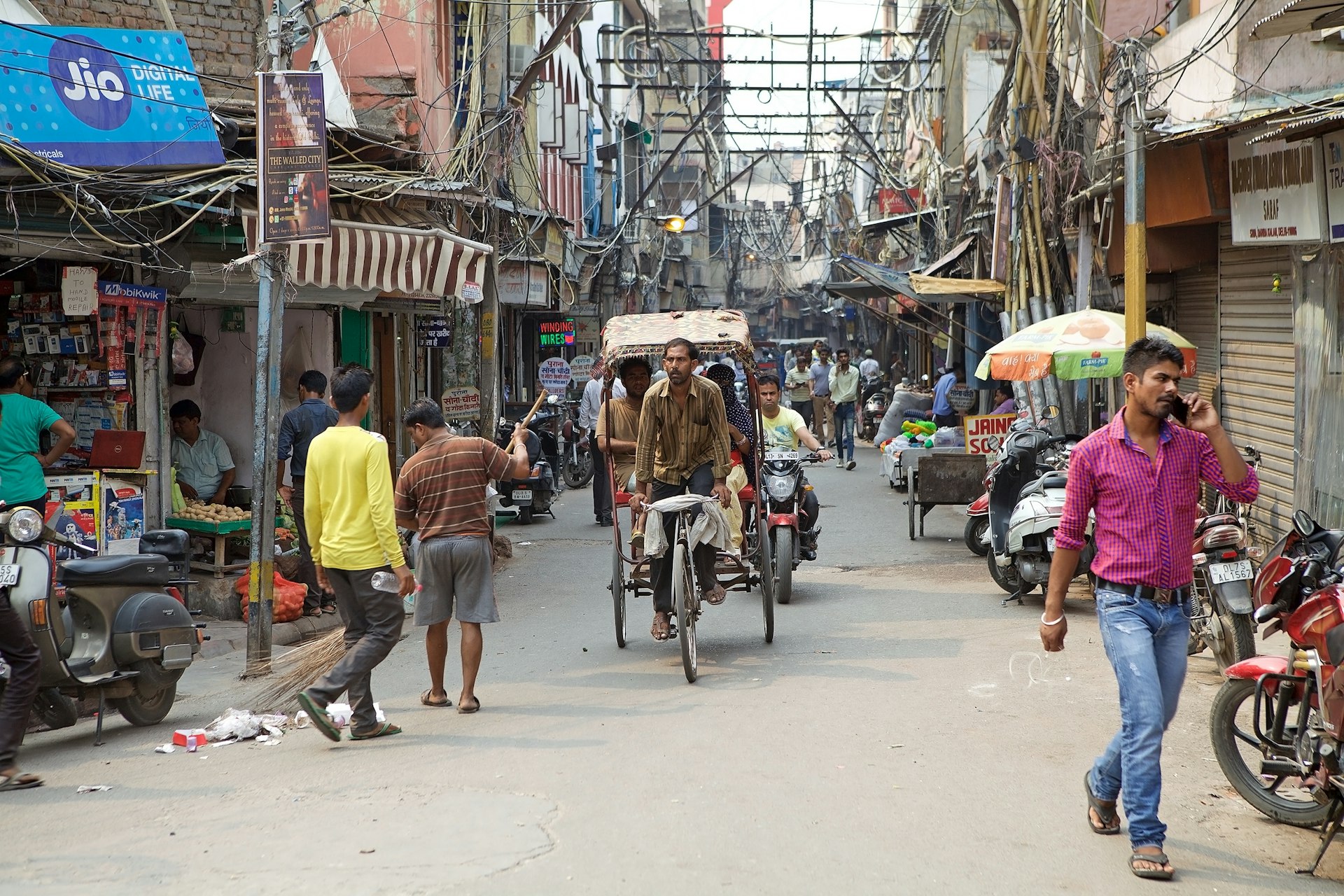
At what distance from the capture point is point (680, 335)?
880cm

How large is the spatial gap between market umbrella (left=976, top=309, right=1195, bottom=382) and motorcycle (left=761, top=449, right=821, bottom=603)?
236 centimetres

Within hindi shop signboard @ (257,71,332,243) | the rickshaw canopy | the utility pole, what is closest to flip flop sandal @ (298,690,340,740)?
hindi shop signboard @ (257,71,332,243)

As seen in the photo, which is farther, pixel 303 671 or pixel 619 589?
pixel 619 589

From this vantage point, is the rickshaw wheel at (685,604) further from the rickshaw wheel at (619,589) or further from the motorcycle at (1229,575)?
the motorcycle at (1229,575)

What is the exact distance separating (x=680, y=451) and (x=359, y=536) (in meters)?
2.36

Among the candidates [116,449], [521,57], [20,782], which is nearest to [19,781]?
[20,782]

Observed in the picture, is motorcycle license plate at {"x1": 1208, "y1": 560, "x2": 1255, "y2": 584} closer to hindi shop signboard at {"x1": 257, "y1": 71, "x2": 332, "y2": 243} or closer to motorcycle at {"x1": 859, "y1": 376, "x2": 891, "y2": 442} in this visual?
hindi shop signboard at {"x1": 257, "y1": 71, "x2": 332, "y2": 243}

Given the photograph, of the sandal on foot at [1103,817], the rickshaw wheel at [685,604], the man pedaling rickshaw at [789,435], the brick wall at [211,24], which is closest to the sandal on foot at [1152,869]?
the sandal on foot at [1103,817]

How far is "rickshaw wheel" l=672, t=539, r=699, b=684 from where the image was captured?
752 cm

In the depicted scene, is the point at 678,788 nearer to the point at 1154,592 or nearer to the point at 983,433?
the point at 1154,592

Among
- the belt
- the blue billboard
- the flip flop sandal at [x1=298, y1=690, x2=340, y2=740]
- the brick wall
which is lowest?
the flip flop sandal at [x1=298, y1=690, x2=340, y2=740]

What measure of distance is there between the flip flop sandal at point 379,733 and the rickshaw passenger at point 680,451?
1.98 metres

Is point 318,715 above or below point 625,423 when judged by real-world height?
below

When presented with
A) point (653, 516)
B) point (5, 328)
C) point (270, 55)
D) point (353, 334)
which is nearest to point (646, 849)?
point (653, 516)
